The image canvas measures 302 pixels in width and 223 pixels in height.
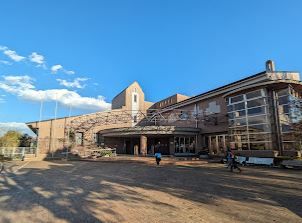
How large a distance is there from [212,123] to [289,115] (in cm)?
1066

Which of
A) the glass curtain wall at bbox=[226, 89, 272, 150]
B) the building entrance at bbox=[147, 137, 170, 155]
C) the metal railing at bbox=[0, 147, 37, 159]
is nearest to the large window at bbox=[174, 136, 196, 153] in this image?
the building entrance at bbox=[147, 137, 170, 155]

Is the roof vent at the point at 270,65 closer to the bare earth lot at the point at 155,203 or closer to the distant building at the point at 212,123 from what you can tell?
the distant building at the point at 212,123

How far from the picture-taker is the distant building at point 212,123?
69.8ft

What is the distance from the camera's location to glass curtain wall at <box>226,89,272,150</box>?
2181cm

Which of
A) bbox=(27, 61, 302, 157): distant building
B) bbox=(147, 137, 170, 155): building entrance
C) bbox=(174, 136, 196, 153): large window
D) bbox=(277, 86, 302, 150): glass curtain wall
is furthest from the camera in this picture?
bbox=(147, 137, 170, 155): building entrance

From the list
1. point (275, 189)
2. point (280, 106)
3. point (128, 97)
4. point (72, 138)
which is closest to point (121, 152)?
point (72, 138)

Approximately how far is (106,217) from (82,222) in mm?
656

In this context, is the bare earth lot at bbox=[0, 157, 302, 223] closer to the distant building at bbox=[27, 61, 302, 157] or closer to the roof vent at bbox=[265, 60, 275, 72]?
the distant building at bbox=[27, 61, 302, 157]

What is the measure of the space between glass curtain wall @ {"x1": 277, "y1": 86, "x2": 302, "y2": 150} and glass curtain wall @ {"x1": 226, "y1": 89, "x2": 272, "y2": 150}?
109 centimetres

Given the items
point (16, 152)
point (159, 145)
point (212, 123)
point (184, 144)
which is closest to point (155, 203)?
point (212, 123)

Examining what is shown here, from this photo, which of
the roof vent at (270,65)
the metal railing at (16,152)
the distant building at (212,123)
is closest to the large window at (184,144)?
the distant building at (212,123)

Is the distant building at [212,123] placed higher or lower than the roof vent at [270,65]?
lower

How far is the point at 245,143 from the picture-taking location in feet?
76.1

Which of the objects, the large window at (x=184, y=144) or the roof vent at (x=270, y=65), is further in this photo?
the large window at (x=184, y=144)
